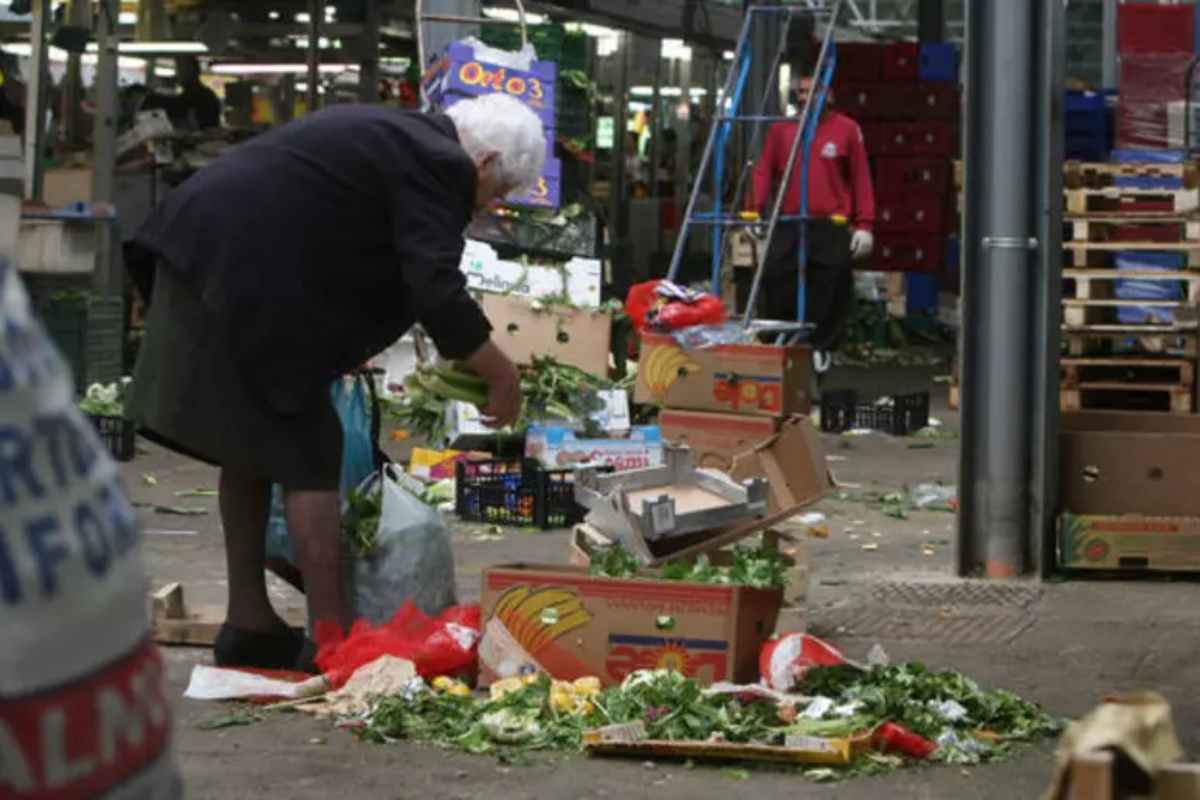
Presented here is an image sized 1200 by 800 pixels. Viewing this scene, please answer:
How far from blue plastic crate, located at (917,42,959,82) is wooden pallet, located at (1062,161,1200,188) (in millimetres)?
10870

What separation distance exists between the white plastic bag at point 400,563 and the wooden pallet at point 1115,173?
6973 mm

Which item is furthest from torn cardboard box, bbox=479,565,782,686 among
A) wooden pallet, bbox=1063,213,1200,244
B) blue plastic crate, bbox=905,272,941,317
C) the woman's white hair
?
blue plastic crate, bbox=905,272,941,317

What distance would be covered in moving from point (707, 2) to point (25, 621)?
24327 millimetres

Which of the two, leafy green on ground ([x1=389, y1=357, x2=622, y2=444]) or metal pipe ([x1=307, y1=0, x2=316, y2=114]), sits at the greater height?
metal pipe ([x1=307, y1=0, x2=316, y2=114])

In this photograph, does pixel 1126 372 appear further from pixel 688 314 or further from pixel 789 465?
pixel 789 465

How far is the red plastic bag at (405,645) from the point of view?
6316 mm

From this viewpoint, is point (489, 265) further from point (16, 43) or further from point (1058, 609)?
point (16, 43)

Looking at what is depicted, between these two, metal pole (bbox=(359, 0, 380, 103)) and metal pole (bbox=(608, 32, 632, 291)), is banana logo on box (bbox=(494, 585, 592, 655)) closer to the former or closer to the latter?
metal pole (bbox=(359, 0, 380, 103))

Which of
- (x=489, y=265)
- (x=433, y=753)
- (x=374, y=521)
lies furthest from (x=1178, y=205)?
(x=433, y=753)

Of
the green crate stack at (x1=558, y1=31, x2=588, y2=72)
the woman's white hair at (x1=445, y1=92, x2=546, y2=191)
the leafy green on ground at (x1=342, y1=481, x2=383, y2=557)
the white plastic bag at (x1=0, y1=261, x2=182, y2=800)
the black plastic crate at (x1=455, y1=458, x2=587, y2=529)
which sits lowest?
the black plastic crate at (x1=455, y1=458, x2=587, y2=529)

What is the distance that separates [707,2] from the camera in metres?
25.7

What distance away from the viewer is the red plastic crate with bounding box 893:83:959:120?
2358 centimetres

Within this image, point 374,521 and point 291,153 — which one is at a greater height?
point 291,153

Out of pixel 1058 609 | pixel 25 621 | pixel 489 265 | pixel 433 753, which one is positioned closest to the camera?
pixel 25 621
